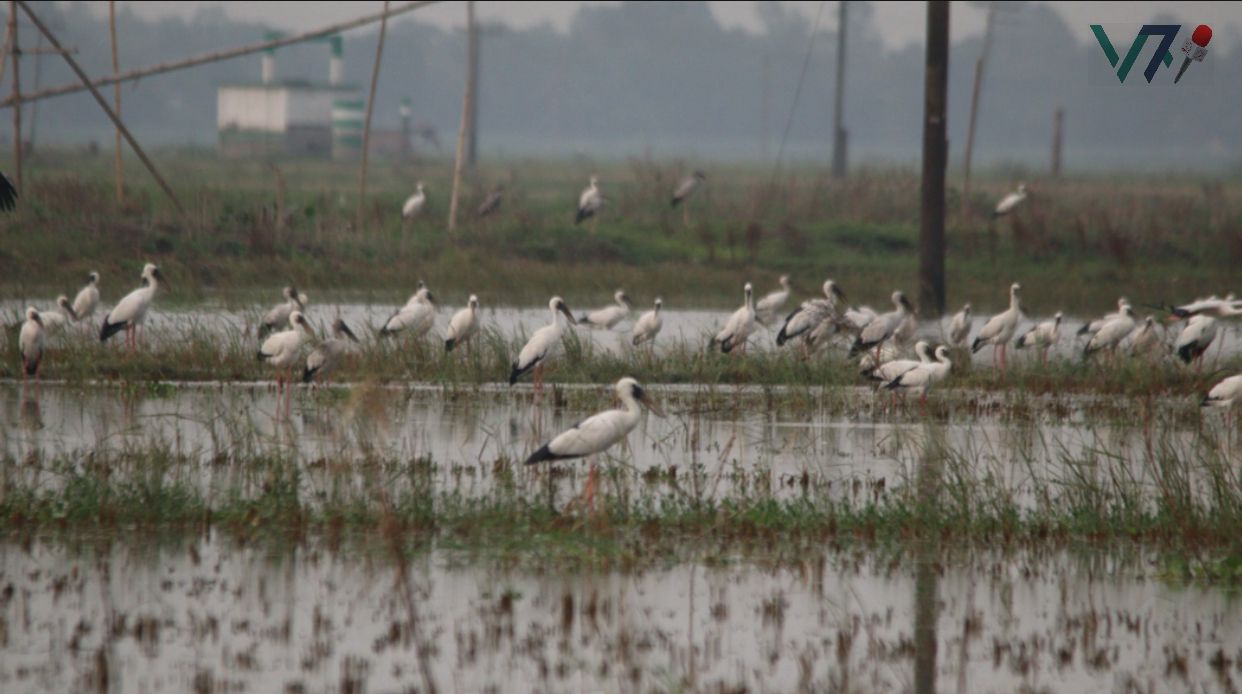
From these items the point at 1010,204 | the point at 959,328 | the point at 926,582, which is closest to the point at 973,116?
the point at 1010,204

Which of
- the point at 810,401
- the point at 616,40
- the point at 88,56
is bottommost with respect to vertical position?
the point at 810,401

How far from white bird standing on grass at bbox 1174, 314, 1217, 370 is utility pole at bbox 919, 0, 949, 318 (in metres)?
Answer: 4.94

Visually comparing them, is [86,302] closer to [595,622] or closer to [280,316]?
[280,316]

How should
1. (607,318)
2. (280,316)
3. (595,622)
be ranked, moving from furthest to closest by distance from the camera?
1. (607,318)
2. (280,316)
3. (595,622)

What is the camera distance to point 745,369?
15.6m

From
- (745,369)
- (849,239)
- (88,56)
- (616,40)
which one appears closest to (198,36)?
(88,56)

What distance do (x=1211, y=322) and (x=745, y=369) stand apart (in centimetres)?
435

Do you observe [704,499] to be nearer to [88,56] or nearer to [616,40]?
[88,56]

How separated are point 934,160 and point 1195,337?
5.57 meters

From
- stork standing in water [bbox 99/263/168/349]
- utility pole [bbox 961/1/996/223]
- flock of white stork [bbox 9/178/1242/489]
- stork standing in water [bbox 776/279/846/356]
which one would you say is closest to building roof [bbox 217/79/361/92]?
utility pole [bbox 961/1/996/223]

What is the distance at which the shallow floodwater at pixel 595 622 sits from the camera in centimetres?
669

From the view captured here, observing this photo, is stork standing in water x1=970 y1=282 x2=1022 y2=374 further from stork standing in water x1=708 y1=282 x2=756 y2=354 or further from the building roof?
the building roof

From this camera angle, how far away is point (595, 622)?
24.5 ft

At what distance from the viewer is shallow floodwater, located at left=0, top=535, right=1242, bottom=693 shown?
6691mm
